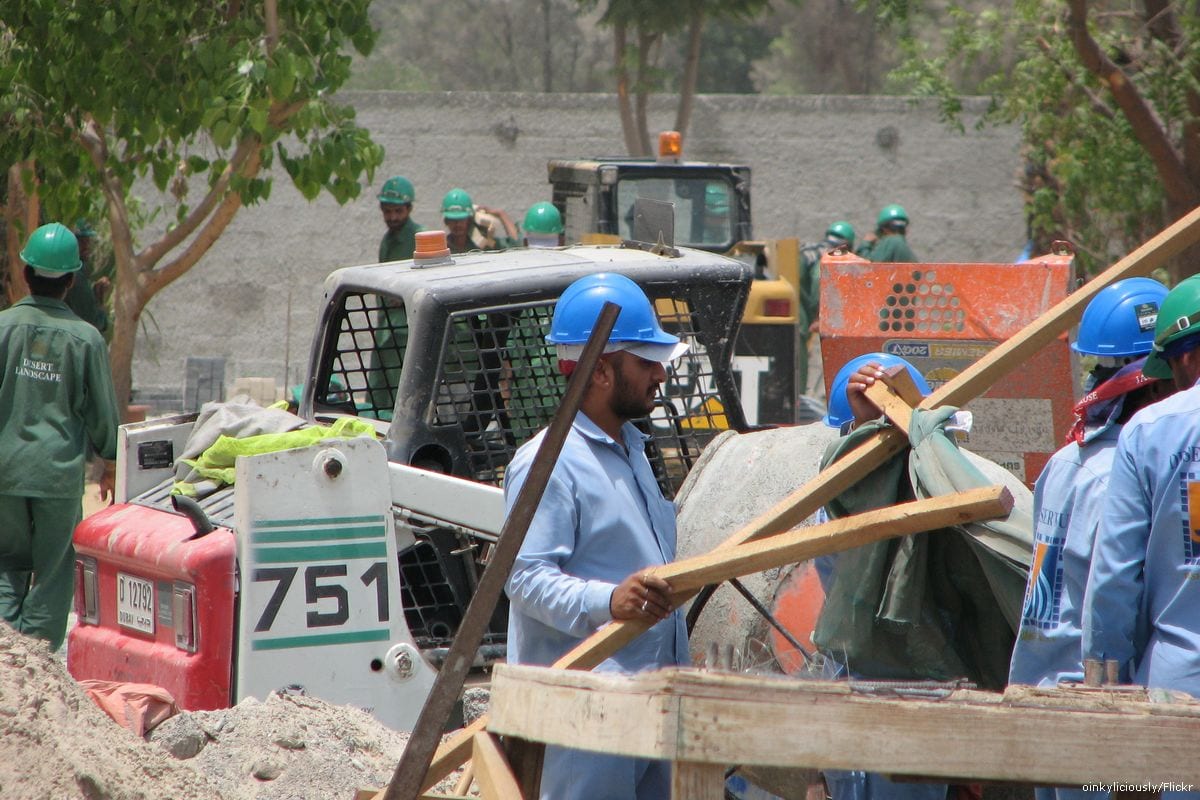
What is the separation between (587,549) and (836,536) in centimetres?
57

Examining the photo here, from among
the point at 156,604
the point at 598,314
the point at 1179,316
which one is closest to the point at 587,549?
the point at 598,314

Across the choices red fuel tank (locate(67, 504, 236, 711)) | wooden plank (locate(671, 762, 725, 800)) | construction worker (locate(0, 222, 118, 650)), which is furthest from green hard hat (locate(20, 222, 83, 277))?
wooden plank (locate(671, 762, 725, 800))

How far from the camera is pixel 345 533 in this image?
4.93m

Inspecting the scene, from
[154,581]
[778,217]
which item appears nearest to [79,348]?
[154,581]

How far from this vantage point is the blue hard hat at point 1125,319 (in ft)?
13.2

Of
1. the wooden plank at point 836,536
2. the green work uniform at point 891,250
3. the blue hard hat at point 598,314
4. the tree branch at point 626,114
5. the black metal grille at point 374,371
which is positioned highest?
the tree branch at point 626,114

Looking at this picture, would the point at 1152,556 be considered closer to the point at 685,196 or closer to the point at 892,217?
the point at 685,196

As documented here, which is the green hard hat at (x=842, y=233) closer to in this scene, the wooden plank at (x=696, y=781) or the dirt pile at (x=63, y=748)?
the dirt pile at (x=63, y=748)

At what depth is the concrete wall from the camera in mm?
17266

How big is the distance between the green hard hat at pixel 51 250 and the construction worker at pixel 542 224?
4.87 m

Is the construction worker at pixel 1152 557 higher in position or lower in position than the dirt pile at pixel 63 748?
higher

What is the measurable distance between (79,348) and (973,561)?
14.5 ft

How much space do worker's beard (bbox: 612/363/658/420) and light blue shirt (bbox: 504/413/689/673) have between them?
75 mm

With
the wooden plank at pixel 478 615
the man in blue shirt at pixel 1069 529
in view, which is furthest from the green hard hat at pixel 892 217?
the wooden plank at pixel 478 615
